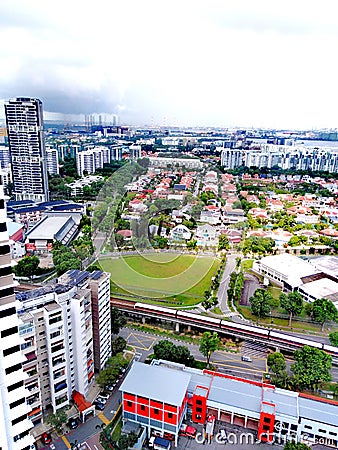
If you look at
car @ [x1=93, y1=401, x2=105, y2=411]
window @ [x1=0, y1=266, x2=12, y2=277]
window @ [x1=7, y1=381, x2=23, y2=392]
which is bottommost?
car @ [x1=93, y1=401, x2=105, y2=411]

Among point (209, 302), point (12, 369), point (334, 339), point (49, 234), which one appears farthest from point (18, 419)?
point (49, 234)

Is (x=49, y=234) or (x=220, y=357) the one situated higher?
(x=49, y=234)

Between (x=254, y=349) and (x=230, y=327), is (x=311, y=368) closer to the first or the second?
(x=254, y=349)

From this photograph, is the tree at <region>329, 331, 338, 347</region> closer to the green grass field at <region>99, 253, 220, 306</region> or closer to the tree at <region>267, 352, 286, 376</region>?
the tree at <region>267, 352, 286, 376</region>

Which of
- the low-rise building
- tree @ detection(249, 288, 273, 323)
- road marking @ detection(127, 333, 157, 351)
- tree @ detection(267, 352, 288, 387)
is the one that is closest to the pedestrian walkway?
tree @ detection(267, 352, 288, 387)

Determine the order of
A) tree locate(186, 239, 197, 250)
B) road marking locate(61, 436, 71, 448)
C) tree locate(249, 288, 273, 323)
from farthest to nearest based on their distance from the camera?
tree locate(249, 288, 273, 323), tree locate(186, 239, 197, 250), road marking locate(61, 436, 71, 448)

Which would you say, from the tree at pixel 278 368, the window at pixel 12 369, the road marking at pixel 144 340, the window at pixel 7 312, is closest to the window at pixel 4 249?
the window at pixel 7 312

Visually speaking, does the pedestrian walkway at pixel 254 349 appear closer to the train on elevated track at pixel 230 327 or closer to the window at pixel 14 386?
the train on elevated track at pixel 230 327
